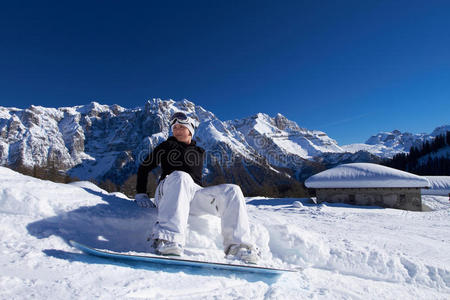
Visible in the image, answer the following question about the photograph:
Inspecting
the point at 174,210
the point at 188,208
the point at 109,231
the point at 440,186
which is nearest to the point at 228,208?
the point at 188,208

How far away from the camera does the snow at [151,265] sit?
6.18ft

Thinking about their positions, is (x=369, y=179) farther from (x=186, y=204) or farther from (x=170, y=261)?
(x=170, y=261)

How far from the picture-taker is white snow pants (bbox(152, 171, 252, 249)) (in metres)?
2.45

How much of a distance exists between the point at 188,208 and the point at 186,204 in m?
0.06

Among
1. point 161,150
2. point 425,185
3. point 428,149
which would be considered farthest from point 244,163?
point 161,150

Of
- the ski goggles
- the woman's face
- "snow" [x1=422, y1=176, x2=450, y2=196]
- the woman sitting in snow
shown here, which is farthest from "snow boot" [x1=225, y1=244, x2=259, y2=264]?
"snow" [x1=422, y1=176, x2=450, y2=196]

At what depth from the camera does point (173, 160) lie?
3.38m

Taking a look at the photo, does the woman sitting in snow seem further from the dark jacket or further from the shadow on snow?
the shadow on snow

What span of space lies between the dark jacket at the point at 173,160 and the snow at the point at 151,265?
471 mm

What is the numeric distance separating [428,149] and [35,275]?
359 ft

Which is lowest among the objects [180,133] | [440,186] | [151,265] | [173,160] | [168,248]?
[151,265]

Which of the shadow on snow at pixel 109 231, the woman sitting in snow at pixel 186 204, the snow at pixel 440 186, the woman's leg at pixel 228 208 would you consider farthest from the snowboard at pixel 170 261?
the snow at pixel 440 186

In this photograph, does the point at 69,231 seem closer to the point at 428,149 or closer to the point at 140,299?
the point at 140,299

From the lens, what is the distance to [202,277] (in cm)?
218
